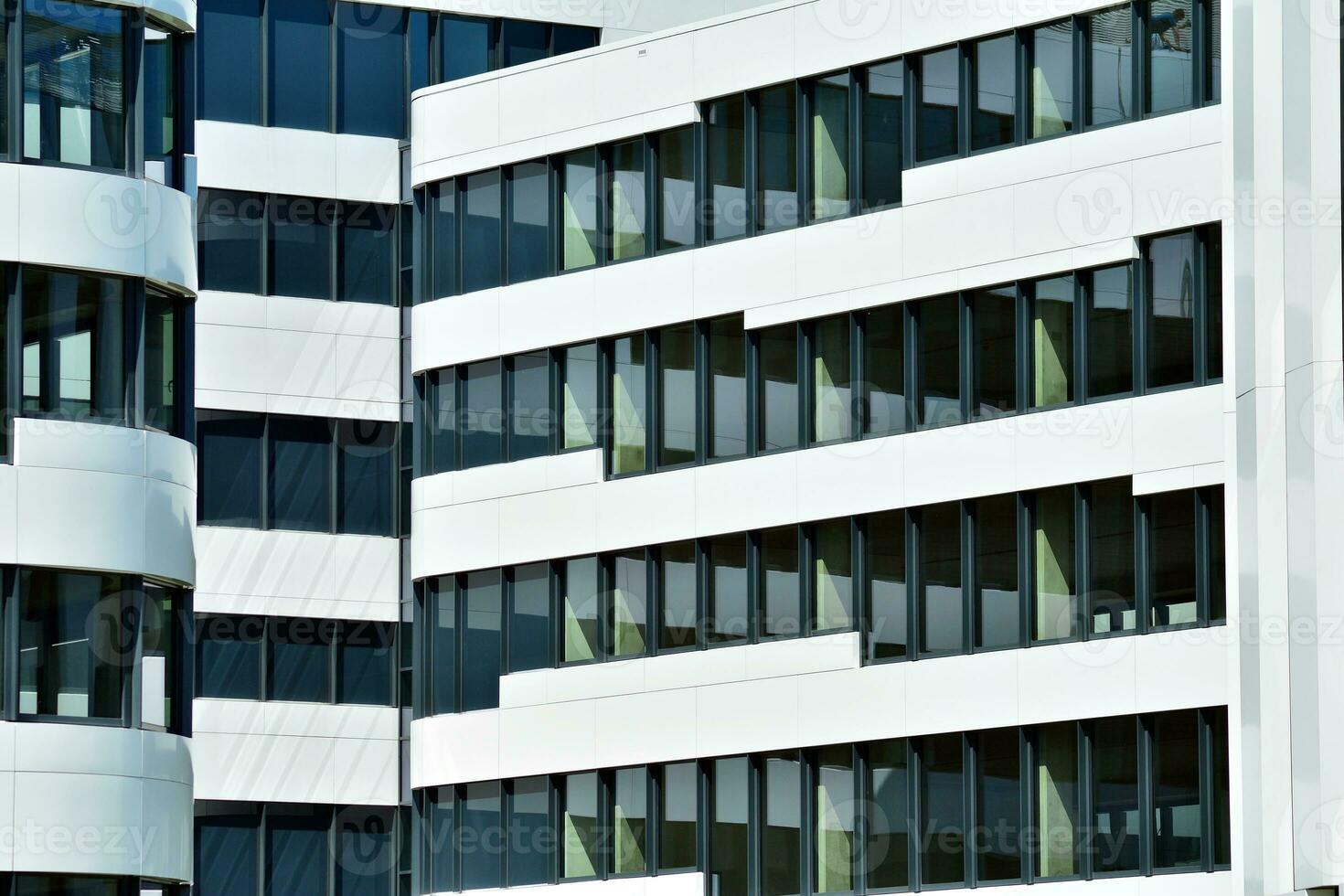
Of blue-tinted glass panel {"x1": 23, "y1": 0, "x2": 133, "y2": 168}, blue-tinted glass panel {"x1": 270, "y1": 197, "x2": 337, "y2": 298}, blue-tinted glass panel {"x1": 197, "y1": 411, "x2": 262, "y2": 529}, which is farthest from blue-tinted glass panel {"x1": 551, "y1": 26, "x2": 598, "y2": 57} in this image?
blue-tinted glass panel {"x1": 23, "y1": 0, "x2": 133, "y2": 168}

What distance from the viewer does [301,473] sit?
50.3m

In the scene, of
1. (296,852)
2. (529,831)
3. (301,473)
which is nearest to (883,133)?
(529,831)

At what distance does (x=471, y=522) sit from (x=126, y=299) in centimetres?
1584

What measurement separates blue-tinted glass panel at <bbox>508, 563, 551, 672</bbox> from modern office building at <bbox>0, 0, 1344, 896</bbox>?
0.14 metres

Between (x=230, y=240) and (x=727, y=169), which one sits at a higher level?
(x=230, y=240)

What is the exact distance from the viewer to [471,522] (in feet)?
151

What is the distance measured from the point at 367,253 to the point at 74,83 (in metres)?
20.5

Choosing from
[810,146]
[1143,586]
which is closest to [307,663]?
[810,146]

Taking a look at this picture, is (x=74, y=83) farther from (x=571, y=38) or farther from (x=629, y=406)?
(x=571, y=38)

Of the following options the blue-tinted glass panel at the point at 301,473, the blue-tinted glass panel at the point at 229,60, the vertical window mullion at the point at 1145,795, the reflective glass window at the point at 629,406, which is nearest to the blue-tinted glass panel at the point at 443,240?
the reflective glass window at the point at 629,406

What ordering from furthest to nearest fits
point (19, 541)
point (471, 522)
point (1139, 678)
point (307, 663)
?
point (307, 663)
point (471, 522)
point (1139, 678)
point (19, 541)

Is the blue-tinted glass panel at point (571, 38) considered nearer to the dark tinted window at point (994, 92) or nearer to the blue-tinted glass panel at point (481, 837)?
the dark tinted window at point (994, 92)

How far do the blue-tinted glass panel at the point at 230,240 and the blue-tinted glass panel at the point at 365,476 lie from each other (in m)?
3.49

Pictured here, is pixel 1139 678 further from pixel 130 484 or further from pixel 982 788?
pixel 130 484
